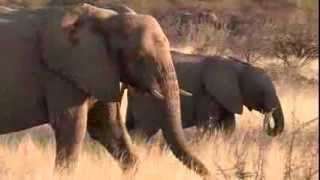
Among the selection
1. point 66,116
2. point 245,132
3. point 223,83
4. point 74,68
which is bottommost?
point 245,132

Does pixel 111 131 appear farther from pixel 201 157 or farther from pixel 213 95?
pixel 213 95

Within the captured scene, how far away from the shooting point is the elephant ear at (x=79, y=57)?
8.28 meters

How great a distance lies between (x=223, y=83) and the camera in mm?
12961

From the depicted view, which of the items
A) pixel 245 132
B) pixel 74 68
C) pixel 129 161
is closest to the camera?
pixel 74 68

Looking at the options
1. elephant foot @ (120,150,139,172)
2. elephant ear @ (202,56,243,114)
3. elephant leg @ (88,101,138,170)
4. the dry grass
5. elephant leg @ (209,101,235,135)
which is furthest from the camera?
elephant ear @ (202,56,243,114)

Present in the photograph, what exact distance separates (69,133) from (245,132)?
4666 mm

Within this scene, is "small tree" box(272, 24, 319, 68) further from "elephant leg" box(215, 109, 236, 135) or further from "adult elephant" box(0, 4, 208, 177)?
"adult elephant" box(0, 4, 208, 177)

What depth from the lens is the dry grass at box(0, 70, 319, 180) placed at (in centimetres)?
725

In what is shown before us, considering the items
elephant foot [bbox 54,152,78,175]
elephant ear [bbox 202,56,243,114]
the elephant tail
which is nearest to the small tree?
elephant ear [bbox 202,56,243,114]

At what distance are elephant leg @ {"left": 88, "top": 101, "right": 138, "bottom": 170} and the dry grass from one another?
12cm

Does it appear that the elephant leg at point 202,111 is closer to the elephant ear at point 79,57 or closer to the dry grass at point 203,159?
the dry grass at point 203,159

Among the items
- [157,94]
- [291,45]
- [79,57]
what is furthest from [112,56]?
[291,45]

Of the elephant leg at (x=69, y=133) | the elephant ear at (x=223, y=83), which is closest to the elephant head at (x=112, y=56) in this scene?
the elephant leg at (x=69, y=133)

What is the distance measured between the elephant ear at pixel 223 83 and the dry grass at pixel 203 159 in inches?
14.5
